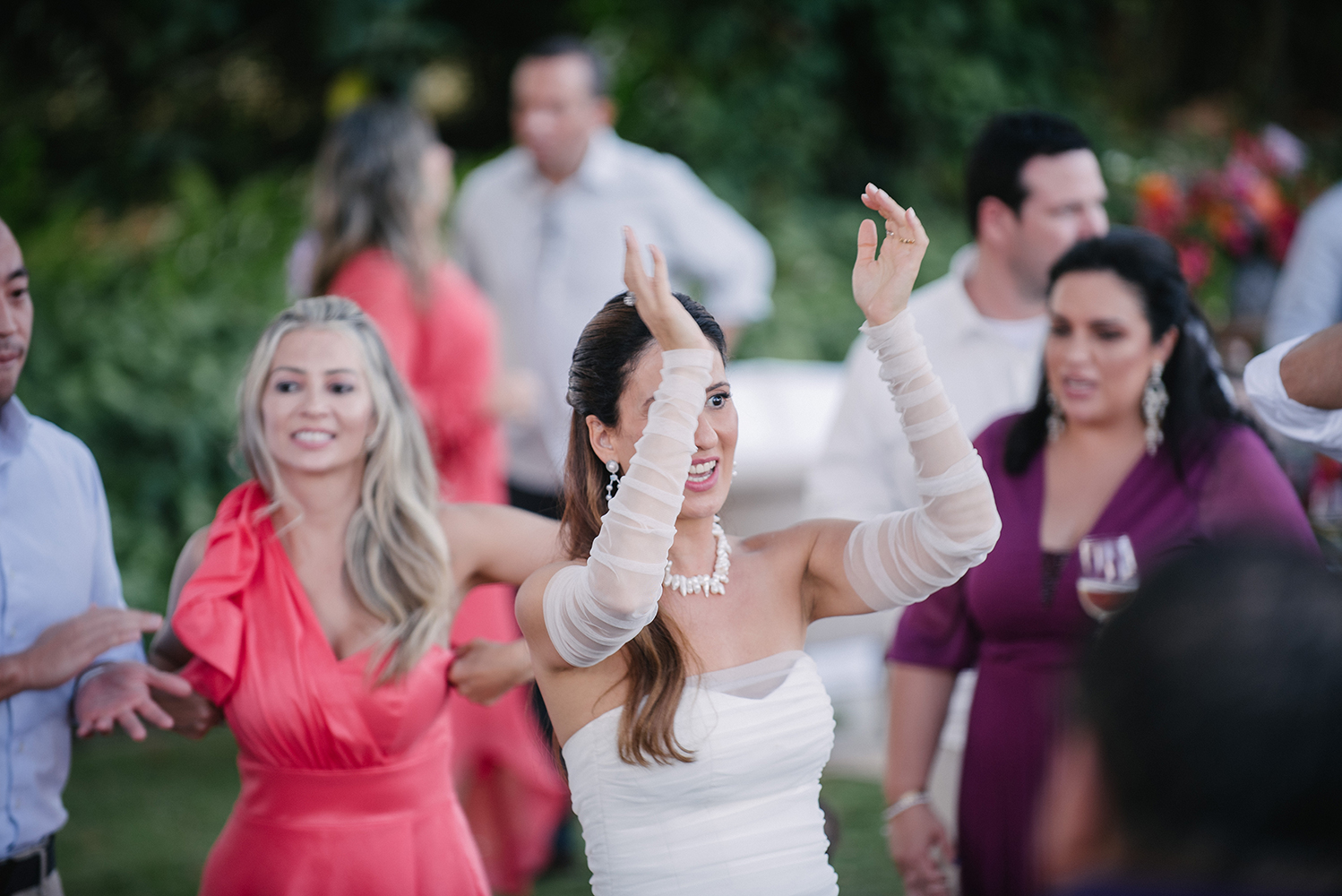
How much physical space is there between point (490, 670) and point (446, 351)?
6.11 feet

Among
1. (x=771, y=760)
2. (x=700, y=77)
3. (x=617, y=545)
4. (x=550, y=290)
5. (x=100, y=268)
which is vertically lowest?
(x=771, y=760)

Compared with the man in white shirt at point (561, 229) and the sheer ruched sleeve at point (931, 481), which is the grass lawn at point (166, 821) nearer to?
the man in white shirt at point (561, 229)

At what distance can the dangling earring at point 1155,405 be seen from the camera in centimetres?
267

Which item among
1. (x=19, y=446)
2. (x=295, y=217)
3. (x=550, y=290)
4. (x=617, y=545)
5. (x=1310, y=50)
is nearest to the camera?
(x=617, y=545)

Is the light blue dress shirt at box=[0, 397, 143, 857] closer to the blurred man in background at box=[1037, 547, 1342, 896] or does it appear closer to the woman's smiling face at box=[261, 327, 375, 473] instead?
the woman's smiling face at box=[261, 327, 375, 473]

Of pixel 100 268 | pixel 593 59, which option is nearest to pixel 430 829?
pixel 593 59

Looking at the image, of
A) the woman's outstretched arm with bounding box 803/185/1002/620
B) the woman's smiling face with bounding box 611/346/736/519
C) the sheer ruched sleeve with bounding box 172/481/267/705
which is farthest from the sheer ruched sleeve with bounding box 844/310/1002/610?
the sheer ruched sleeve with bounding box 172/481/267/705

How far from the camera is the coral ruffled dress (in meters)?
2.46

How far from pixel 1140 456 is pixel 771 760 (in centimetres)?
119

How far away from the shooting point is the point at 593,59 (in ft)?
16.1

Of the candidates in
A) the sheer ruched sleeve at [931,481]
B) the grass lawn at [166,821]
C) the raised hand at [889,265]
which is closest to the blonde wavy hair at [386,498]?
the sheer ruched sleeve at [931,481]

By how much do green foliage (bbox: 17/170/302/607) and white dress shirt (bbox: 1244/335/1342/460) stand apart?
14.4ft

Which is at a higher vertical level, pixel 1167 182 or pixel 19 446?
pixel 1167 182

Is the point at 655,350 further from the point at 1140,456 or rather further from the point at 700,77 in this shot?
the point at 700,77
